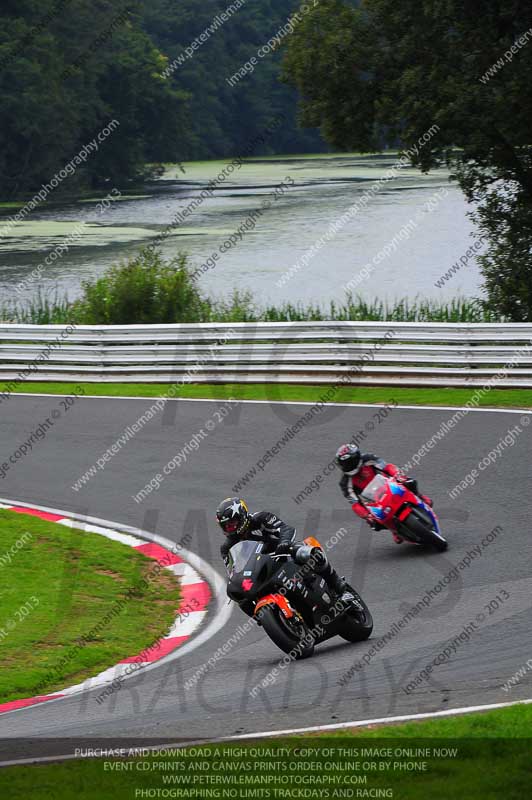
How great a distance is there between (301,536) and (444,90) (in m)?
12.2

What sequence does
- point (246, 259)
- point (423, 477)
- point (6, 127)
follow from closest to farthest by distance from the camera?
point (423, 477) → point (246, 259) → point (6, 127)

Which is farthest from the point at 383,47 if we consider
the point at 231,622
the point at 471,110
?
the point at 231,622

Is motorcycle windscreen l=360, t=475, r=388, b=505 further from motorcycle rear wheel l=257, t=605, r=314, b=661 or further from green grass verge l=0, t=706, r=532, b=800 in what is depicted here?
green grass verge l=0, t=706, r=532, b=800

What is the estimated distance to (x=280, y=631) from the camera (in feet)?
28.5

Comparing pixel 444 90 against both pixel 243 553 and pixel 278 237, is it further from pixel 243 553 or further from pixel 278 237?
pixel 278 237

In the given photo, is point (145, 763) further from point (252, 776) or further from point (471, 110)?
point (471, 110)

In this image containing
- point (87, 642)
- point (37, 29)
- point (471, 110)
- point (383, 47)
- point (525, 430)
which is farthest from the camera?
point (37, 29)

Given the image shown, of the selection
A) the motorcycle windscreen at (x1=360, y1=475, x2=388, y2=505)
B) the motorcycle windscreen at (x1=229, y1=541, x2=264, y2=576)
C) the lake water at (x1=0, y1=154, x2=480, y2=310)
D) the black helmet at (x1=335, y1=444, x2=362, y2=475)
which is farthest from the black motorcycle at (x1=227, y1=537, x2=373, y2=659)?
the lake water at (x1=0, y1=154, x2=480, y2=310)

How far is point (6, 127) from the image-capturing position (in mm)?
68062

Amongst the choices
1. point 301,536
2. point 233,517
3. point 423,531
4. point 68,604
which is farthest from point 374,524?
point 68,604

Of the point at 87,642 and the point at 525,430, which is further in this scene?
the point at 525,430

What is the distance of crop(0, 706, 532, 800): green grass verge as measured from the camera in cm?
548

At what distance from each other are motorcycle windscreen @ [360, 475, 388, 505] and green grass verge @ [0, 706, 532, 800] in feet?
15.4

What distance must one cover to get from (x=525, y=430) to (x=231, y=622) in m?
6.48
